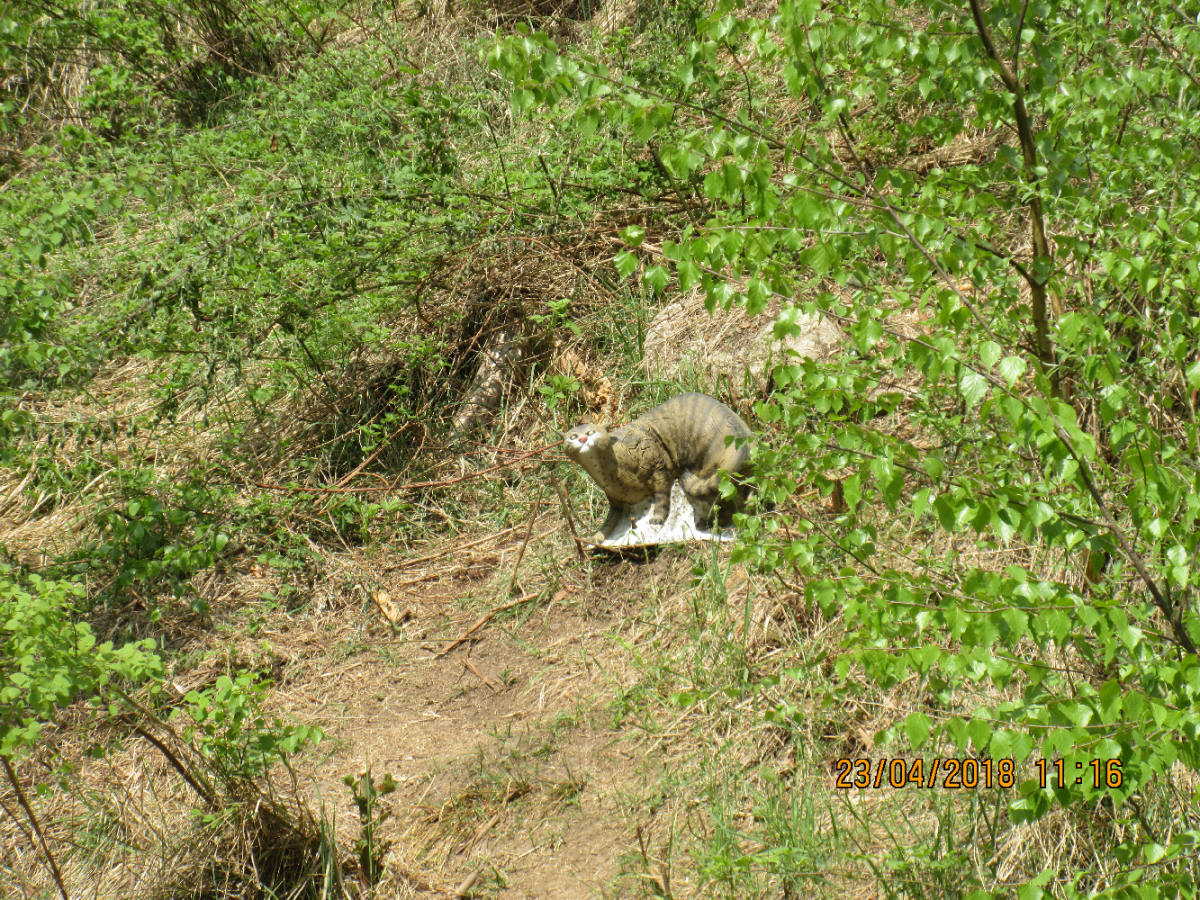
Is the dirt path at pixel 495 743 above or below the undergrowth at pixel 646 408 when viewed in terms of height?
below

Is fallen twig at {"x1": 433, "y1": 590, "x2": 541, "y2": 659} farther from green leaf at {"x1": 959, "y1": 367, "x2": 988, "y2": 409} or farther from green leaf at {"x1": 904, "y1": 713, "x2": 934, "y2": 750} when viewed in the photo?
green leaf at {"x1": 959, "y1": 367, "x2": 988, "y2": 409}

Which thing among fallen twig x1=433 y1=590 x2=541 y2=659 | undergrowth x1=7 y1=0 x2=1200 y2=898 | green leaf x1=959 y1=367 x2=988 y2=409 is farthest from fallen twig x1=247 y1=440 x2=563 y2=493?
green leaf x1=959 y1=367 x2=988 y2=409

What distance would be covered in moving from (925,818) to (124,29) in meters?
7.70

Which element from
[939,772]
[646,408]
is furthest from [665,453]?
[939,772]

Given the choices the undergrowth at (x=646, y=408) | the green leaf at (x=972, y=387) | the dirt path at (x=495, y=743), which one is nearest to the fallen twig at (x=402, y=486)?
the undergrowth at (x=646, y=408)

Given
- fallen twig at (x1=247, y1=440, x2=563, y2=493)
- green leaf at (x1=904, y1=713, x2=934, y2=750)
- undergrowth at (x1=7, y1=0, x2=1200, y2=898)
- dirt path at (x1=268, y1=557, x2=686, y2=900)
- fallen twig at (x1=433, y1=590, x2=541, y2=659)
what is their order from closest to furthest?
1. green leaf at (x1=904, y1=713, x2=934, y2=750)
2. undergrowth at (x1=7, y1=0, x2=1200, y2=898)
3. dirt path at (x1=268, y1=557, x2=686, y2=900)
4. fallen twig at (x1=433, y1=590, x2=541, y2=659)
5. fallen twig at (x1=247, y1=440, x2=563, y2=493)

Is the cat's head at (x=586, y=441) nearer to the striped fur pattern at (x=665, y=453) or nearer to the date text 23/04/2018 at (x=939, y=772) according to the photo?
the striped fur pattern at (x=665, y=453)

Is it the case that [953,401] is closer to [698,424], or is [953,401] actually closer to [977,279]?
[698,424]

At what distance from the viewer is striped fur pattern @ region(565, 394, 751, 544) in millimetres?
3957

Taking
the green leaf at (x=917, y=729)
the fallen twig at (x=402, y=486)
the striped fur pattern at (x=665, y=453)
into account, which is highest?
the green leaf at (x=917, y=729)

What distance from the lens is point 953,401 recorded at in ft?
12.7

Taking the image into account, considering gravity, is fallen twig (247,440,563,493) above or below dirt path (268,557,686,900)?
above

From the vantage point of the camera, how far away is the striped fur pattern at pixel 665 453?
3957 millimetres

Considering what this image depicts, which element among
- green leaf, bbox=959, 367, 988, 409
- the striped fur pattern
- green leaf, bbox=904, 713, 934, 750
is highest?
green leaf, bbox=959, 367, 988, 409
